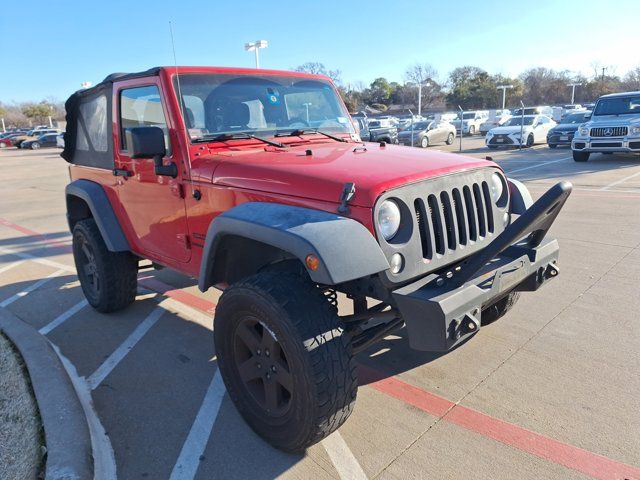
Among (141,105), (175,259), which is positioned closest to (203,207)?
(175,259)

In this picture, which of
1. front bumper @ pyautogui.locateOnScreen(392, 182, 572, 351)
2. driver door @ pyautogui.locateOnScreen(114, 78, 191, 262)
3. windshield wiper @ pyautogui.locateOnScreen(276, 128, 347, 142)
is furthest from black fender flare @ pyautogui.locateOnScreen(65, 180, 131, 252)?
front bumper @ pyautogui.locateOnScreen(392, 182, 572, 351)

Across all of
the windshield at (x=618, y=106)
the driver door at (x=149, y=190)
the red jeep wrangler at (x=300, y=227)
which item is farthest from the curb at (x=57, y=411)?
the windshield at (x=618, y=106)

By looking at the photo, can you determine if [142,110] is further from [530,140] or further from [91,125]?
[530,140]

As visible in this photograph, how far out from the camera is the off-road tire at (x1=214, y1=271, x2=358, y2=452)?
7.76 ft

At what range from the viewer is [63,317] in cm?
484

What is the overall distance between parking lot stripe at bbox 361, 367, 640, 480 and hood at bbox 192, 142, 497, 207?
1457 millimetres

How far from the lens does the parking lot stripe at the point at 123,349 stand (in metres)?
3.66

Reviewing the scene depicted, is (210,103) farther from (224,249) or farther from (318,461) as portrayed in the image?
(318,461)

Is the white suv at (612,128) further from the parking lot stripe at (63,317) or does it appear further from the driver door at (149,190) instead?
the parking lot stripe at (63,317)

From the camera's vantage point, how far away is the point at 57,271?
21.0 ft

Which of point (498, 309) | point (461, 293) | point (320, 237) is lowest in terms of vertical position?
point (498, 309)

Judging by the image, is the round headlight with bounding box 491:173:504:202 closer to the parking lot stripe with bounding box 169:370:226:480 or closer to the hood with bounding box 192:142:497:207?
the hood with bounding box 192:142:497:207

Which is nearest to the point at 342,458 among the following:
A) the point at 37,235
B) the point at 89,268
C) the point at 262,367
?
the point at 262,367

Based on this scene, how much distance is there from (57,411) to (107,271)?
1.64 metres
